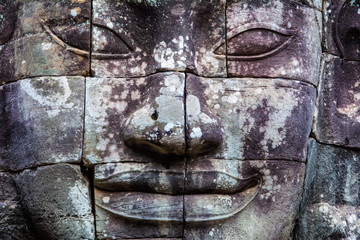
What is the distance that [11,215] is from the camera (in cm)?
478

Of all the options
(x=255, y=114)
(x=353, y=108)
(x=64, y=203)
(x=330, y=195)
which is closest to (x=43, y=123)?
(x=64, y=203)

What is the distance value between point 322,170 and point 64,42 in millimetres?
1816

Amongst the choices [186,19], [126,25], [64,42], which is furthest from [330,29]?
[64,42]

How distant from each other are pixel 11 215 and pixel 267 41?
1859 millimetres

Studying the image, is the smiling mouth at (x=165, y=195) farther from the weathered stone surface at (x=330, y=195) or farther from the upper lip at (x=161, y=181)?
the weathered stone surface at (x=330, y=195)

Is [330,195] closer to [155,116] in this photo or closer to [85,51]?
[155,116]

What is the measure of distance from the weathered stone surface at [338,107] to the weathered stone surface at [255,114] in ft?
1.09

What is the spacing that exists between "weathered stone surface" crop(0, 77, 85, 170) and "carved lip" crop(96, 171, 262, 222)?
346 mm

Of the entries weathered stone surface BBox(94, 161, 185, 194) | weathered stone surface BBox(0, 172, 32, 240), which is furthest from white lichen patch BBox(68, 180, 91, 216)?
weathered stone surface BBox(0, 172, 32, 240)

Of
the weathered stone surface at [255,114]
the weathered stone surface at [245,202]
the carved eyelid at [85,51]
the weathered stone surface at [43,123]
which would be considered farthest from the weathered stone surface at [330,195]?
the weathered stone surface at [43,123]

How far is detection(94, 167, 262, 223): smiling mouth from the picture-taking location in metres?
4.57

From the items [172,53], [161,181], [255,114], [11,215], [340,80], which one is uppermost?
[172,53]

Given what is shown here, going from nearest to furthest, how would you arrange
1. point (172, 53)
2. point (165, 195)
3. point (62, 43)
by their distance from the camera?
1. point (165, 195)
2. point (172, 53)
3. point (62, 43)

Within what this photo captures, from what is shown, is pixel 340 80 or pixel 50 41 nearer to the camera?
pixel 50 41
